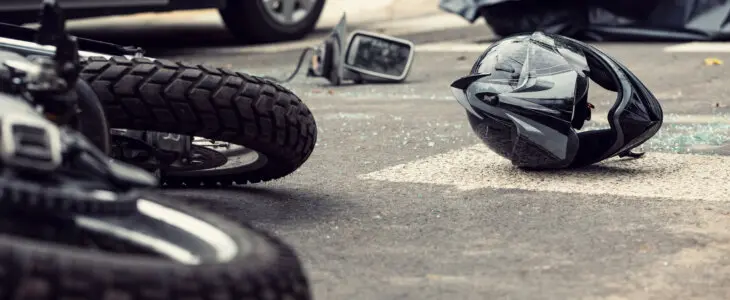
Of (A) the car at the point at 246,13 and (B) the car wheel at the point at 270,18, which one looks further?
(B) the car wheel at the point at 270,18

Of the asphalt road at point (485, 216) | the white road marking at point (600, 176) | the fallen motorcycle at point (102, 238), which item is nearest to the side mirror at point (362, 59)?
the asphalt road at point (485, 216)

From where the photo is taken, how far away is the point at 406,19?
12.5 meters

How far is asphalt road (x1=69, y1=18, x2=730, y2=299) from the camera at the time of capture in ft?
9.03

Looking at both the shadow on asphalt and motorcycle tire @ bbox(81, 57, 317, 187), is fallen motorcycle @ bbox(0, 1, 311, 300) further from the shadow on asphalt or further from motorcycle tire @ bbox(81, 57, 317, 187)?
the shadow on asphalt

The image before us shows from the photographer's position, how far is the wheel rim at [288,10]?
32.3 ft

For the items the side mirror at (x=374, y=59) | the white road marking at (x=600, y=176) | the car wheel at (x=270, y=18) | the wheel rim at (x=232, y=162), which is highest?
the wheel rim at (x=232, y=162)

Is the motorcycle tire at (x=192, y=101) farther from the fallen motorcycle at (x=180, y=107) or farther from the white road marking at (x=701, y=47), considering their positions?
the white road marking at (x=701, y=47)

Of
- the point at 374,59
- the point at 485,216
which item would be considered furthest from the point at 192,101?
the point at 374,59

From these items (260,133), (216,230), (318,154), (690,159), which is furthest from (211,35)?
(216,230)

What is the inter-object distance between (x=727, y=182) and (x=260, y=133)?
1500 millimetres

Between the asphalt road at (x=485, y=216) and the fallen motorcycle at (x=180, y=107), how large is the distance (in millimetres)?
221

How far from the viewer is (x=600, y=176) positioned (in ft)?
13.3

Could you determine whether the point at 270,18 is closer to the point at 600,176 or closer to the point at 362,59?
the point at 362,59

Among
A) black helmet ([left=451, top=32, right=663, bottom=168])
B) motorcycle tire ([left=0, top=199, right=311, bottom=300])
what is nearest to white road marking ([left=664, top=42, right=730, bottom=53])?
black helmet ([left=451, top=32, right=663, bottom=168])
